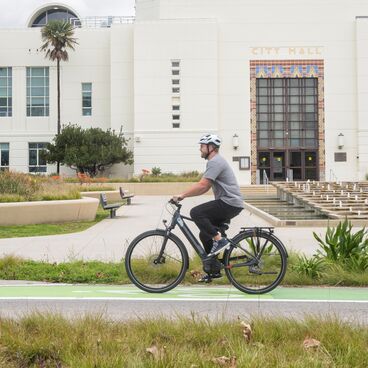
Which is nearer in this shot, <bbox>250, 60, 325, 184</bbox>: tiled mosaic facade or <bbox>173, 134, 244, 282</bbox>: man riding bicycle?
<bbox>173, 134, 244, 282</bbox>: man riding bicycle

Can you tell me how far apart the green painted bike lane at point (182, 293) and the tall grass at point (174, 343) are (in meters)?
2.19

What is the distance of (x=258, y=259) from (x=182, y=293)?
42.7 inches

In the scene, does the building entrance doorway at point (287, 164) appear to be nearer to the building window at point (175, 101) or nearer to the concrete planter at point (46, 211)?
the building window at point (175, 101)

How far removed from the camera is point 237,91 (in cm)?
4797

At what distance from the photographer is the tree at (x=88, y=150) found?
43906mm

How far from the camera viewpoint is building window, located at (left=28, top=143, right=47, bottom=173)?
4972 centimetres

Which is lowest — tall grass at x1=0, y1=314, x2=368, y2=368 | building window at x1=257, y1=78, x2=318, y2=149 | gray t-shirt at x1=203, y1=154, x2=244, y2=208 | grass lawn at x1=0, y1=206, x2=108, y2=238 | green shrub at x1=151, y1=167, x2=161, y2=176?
grass lawn at x1=0, y1=206, x2=108, y2=238

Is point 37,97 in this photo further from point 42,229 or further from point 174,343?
point 174,343

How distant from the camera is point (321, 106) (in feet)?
157

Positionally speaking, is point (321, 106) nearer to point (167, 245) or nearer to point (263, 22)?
point (263, 22)

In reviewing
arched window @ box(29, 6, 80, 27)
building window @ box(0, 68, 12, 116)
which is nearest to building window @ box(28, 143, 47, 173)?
building window @ box(0, 68, 12, 116)

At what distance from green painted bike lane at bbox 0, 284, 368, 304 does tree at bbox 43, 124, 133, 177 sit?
36.1 meters

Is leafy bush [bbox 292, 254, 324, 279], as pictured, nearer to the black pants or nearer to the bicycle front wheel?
the black pants

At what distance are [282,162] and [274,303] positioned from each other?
4265 centimetres
